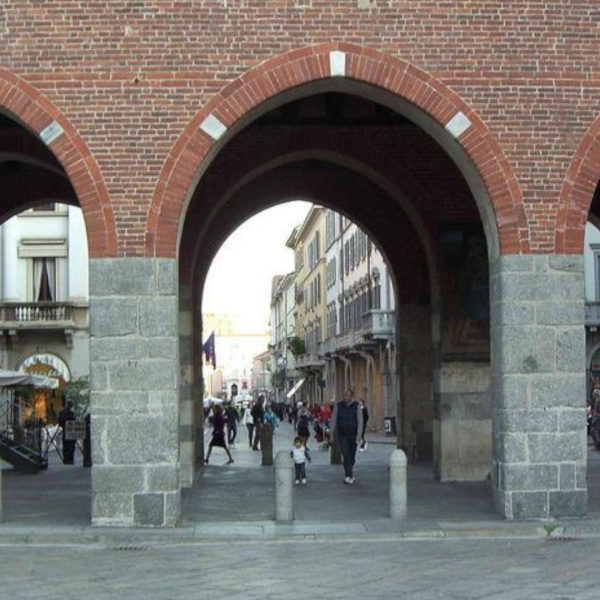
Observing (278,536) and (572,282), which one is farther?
(572,282)

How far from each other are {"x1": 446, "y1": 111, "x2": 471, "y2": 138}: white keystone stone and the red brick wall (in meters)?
0.13

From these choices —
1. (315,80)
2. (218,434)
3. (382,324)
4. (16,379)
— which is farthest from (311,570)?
(382,324)

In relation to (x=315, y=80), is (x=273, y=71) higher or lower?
higher

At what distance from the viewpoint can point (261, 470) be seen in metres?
24.6

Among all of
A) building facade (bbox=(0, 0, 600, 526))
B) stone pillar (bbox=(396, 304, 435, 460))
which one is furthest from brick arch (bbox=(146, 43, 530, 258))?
stone pillar (bbox=(396, 304, 435, 460))

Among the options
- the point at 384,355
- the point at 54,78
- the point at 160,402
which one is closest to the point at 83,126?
the point at 54,78

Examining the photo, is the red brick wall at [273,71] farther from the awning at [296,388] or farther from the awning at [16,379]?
the awning at [296,388]

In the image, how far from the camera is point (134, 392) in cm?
1504

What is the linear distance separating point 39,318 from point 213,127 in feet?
96.2

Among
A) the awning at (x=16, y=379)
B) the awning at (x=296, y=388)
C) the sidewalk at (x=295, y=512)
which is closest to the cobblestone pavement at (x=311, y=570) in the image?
the sidewalk at (x=295, y=512)

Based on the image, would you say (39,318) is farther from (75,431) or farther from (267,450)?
(267,450)

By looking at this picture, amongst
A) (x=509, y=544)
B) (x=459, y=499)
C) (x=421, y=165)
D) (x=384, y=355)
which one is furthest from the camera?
(x=384, y=355)

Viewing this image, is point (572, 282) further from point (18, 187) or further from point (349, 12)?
point (18, 187)

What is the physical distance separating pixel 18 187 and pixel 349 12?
37.5 feet
